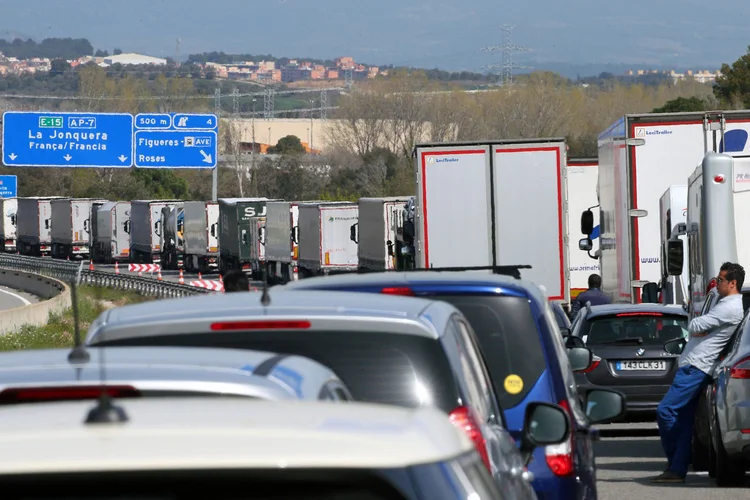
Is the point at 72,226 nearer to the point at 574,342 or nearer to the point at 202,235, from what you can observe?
the point at 202,235

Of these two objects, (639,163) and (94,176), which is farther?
(94,176)

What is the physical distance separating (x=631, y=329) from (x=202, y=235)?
50.1m

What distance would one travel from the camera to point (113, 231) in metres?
77.7

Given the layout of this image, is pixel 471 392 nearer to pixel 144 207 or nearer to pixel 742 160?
pixel 742 160

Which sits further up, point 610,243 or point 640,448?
point 610,243

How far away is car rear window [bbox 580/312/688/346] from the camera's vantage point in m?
16.2

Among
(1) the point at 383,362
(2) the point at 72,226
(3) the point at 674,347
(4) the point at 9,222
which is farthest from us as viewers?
(4) the point at 9,222

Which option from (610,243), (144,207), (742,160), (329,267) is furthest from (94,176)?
(742,160)

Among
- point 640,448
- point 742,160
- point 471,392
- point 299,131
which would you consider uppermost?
point 299,131

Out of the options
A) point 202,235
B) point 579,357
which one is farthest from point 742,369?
point 202,235

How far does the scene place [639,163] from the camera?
21.7 meters

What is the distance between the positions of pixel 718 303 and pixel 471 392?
7142 mm

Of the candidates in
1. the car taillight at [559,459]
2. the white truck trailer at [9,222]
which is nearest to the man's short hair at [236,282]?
the car taillight at [559,459]

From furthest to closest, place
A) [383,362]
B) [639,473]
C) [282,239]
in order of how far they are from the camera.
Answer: [282,239] < [639,473] < [383,362]
